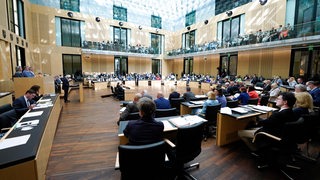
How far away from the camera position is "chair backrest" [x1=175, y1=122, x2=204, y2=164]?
6.66 feet

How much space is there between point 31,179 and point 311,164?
4.06 meters

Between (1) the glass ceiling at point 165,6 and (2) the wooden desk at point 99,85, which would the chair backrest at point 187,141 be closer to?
(2) the wooden desk at point 99,85

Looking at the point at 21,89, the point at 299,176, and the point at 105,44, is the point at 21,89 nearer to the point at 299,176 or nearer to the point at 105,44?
the point at 299,176

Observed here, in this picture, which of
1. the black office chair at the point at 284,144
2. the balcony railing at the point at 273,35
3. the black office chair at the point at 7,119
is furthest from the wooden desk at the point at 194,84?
the black office chair at the point at 7,119

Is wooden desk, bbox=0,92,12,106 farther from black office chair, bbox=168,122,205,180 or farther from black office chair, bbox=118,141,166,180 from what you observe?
black office chair, bbox=168,122,205,180

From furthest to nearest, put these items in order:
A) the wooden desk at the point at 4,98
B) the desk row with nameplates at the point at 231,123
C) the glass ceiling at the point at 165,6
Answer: the glass ceiling at the point at 165,6 → the wooden desk at the point at 4,98 → the desk row with nameplates at the point at 231,123

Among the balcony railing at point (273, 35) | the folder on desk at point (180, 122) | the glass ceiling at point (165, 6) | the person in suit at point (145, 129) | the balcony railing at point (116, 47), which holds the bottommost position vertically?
the folder on desk at point (180, 122)

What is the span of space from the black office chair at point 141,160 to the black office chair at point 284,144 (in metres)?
1.83

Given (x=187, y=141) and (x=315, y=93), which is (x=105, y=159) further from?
(x=315, y=93)

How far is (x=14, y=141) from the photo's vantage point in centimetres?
186

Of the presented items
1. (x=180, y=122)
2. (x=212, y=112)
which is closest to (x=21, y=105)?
(x=180, y=122)

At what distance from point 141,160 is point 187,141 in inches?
29.1

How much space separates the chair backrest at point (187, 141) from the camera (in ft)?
6.66

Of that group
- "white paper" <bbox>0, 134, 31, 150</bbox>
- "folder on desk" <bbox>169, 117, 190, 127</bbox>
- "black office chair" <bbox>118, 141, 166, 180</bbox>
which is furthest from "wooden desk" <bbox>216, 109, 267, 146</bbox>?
"white paper" <bbox>0, 134, 31, 150</bbox>
